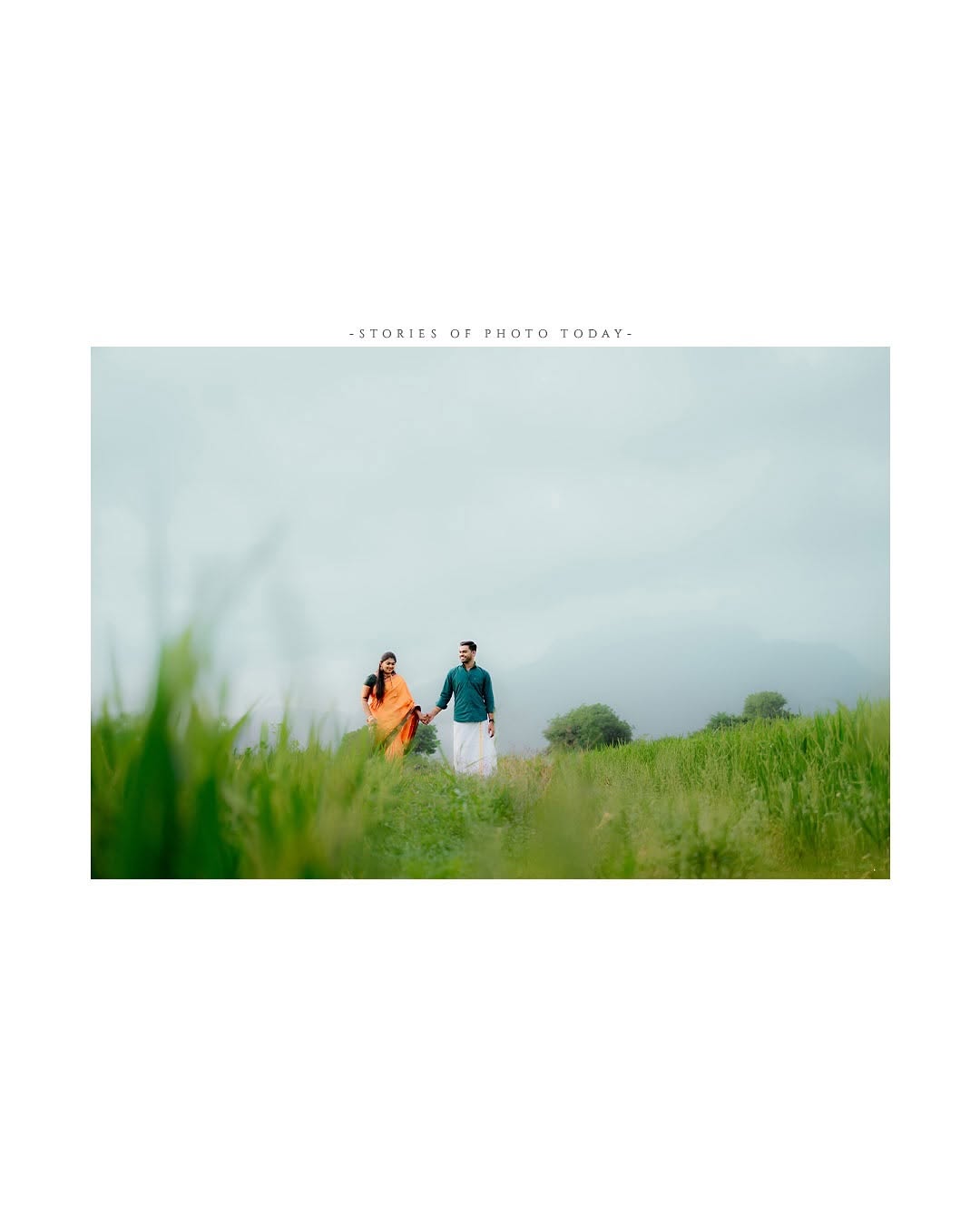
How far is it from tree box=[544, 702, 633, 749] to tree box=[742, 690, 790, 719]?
884mm

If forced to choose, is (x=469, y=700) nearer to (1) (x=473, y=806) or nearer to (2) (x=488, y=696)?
(2) (x=488, y=696)

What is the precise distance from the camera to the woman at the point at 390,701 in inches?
235

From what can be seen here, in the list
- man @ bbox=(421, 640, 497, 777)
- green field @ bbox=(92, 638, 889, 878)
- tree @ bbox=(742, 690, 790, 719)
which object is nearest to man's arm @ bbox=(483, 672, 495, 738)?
man @ bbox=(421, 640, 497, 777)

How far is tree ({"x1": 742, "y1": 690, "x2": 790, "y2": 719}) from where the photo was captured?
Answer: 17.1ft

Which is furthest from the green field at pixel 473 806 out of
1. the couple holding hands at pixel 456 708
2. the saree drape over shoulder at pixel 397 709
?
the saree drape over shoulder at pixel 397 709

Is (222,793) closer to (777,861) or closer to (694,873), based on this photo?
(694,873)

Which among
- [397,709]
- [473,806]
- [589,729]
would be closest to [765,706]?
[589,729]

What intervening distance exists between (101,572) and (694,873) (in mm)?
3361

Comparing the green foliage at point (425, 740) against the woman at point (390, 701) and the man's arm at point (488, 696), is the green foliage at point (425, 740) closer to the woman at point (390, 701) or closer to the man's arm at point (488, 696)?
the woman at point (390, 701)

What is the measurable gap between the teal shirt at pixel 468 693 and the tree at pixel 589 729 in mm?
1035

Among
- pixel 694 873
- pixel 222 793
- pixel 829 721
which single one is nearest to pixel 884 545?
pixel 829 721

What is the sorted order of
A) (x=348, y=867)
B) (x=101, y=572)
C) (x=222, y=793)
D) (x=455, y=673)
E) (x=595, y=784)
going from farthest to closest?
1. (x=455, y=673)
2. (x=595, y=784)
3. (x=101, y=572)
4. (x=348, y=867)
5. (x=222, y=793)

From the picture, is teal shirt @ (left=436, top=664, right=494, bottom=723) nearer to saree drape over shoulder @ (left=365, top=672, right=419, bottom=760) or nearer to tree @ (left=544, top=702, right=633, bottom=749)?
saree drape over shoulder @ (left=365, top=672, right=419, bottom=760)
